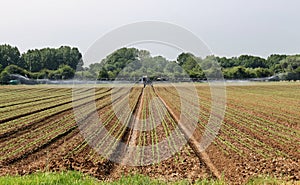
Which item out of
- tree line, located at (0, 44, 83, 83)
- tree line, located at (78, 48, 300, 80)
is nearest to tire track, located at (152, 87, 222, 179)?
tree line, located at (78, 48, 300, 80)

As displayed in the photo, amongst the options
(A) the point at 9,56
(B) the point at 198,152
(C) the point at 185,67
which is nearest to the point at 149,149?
(B) the point at 198,152

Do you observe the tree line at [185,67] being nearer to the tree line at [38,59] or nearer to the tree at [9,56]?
the tree line at [38,59]

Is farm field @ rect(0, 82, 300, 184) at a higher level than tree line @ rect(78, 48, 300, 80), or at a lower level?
lower

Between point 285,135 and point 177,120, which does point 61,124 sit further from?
point 285,135

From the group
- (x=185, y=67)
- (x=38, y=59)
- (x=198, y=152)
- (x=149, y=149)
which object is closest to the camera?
(x=198, y=152)

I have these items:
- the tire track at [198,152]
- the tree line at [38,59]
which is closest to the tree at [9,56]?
the tree line at [38,59]

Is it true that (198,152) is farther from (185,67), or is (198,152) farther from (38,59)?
(38,59)

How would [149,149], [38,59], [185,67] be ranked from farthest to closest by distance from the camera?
[38,59]
[185,67]
[149,149]

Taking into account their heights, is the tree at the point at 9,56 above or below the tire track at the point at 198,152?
above

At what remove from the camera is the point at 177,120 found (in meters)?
17.6

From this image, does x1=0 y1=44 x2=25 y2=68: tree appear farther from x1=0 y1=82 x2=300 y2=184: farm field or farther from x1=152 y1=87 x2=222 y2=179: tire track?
x1=152 y1=87 x2=222 y2=179: tire track

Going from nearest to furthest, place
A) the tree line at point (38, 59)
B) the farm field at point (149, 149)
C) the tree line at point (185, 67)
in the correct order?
1. the farm field at point (149, 149)
2. the tree line at point (185, 67)
3. the tree line at point (38, 59)

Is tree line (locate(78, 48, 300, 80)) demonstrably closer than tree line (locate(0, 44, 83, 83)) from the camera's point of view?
Yes

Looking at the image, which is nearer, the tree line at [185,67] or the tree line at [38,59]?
the tree line at [185,67]
